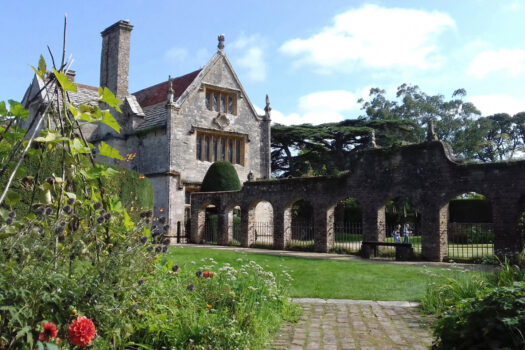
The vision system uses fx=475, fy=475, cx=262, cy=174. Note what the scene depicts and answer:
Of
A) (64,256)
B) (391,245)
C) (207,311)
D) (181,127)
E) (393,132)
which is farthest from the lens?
(393,132)

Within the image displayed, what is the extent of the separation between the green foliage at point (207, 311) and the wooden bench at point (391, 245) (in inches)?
433

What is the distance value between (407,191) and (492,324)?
555 inches

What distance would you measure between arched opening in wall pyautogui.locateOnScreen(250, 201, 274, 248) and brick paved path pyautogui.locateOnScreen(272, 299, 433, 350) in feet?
45.7

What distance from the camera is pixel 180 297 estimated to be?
4723mm

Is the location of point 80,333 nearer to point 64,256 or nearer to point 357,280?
point 64,256

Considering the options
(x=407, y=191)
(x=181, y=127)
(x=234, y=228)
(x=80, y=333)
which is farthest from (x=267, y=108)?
(x=80, y=333)

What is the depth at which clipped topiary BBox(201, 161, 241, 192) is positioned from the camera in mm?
23719

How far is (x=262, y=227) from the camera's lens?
82.5ft

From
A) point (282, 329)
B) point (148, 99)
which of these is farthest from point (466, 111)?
point (282, 329)

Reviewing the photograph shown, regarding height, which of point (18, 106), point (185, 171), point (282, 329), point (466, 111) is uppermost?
point (466, 111)

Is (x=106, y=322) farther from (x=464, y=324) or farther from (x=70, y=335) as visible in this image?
(x=464, y=324)

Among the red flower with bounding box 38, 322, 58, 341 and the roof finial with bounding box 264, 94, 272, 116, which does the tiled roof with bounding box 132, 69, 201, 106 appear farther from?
the red flower with bounding box 38, 322, 58, 341

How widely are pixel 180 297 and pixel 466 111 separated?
46372 mm

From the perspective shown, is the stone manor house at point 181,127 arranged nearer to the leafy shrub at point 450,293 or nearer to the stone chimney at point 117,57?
the stone chimney at point 117,57
